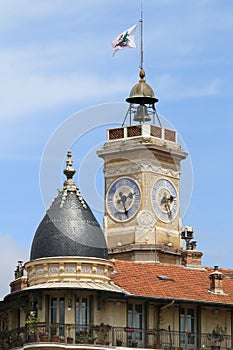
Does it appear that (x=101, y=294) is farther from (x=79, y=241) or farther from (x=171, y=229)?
(x=171, y=229)

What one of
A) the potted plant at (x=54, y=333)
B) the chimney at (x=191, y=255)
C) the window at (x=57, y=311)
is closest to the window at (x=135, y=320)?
the window at (x=57, y=311)

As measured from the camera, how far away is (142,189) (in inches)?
5037

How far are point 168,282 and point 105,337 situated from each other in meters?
7.77

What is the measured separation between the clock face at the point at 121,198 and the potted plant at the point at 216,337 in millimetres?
23503

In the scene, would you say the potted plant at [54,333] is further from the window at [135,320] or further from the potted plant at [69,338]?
the window at [135,320]

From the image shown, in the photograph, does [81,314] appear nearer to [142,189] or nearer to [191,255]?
[191,255]

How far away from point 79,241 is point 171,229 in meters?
30.4

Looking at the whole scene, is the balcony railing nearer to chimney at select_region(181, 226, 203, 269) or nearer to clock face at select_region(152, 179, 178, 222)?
chimney at select_region(181, 226, 203, 269)

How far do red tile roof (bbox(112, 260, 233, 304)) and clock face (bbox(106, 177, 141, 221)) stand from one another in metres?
16.9

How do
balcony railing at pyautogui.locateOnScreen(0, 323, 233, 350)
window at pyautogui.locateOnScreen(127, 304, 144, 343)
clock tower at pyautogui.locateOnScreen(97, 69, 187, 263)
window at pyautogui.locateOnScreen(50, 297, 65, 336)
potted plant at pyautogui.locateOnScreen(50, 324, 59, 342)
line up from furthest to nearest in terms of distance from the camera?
clock tower at pyautogui.locateOnScreen(97, 69, 187, 263), window at pyautogui.locateOnScreen(127, 304, 144, 343), window at pyautogui.locateOnScreen(50, 297, 65, 336), balcony railing at pyautogui.locateOnScreen(0, 323, 233, 350), potted plant at pyautogui.locateOnScreen(50, 324, 59, 342)

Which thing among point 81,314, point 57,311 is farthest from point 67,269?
point 81,314

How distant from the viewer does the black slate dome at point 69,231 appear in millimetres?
100000

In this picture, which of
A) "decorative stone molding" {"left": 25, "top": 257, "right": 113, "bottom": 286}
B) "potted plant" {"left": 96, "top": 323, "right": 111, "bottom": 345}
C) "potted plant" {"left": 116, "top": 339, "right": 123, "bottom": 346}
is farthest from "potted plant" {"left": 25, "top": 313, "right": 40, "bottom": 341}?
"potted plant" {"left": 116, "top": 339, "right": 123, "bottom": 346}

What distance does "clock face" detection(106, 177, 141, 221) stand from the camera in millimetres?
128375
